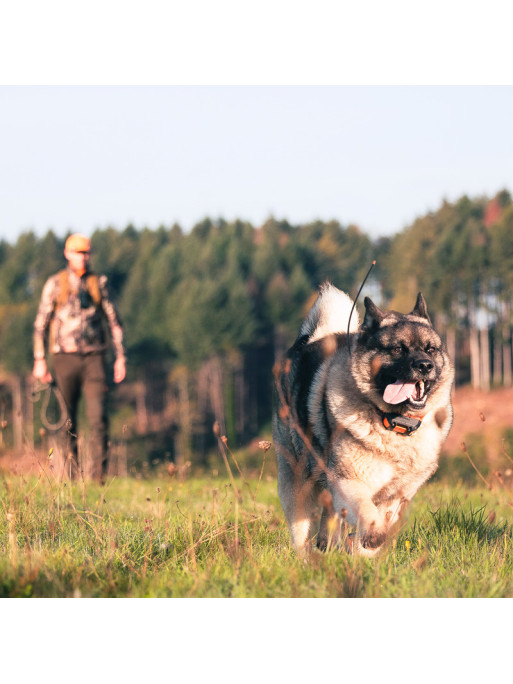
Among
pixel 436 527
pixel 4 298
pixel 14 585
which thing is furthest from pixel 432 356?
pixel 4 298

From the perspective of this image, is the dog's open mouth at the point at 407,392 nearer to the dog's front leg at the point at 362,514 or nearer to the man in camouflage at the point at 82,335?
the dog's front leg at the point at 362,514

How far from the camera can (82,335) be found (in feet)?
22.4

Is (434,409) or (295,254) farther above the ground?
(295,254)

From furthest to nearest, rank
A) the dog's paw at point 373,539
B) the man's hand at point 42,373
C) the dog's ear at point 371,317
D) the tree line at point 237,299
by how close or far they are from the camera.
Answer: the tree line at point 237,299 → the man's hand at point 42,373 → the dog's ear at point 371,317 → the dog's paw at point 373,539

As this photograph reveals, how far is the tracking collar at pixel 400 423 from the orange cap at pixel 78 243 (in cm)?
373

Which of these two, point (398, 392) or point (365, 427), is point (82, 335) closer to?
point (365, 427)

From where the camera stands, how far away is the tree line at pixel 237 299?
2067 inches

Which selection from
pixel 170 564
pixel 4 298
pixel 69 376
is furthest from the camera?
pixel 4 298

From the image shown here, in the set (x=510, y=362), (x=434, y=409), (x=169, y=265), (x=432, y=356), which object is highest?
(x=169, y=265)

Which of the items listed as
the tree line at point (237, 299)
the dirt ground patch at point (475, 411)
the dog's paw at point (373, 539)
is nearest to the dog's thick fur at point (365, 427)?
the dog's paw at point (373, 539)

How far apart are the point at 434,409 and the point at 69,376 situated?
3.87 meters

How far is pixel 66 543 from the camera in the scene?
3.80 m

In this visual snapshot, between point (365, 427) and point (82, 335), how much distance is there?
3543 millimetres

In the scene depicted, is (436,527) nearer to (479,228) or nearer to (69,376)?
(69,376)
